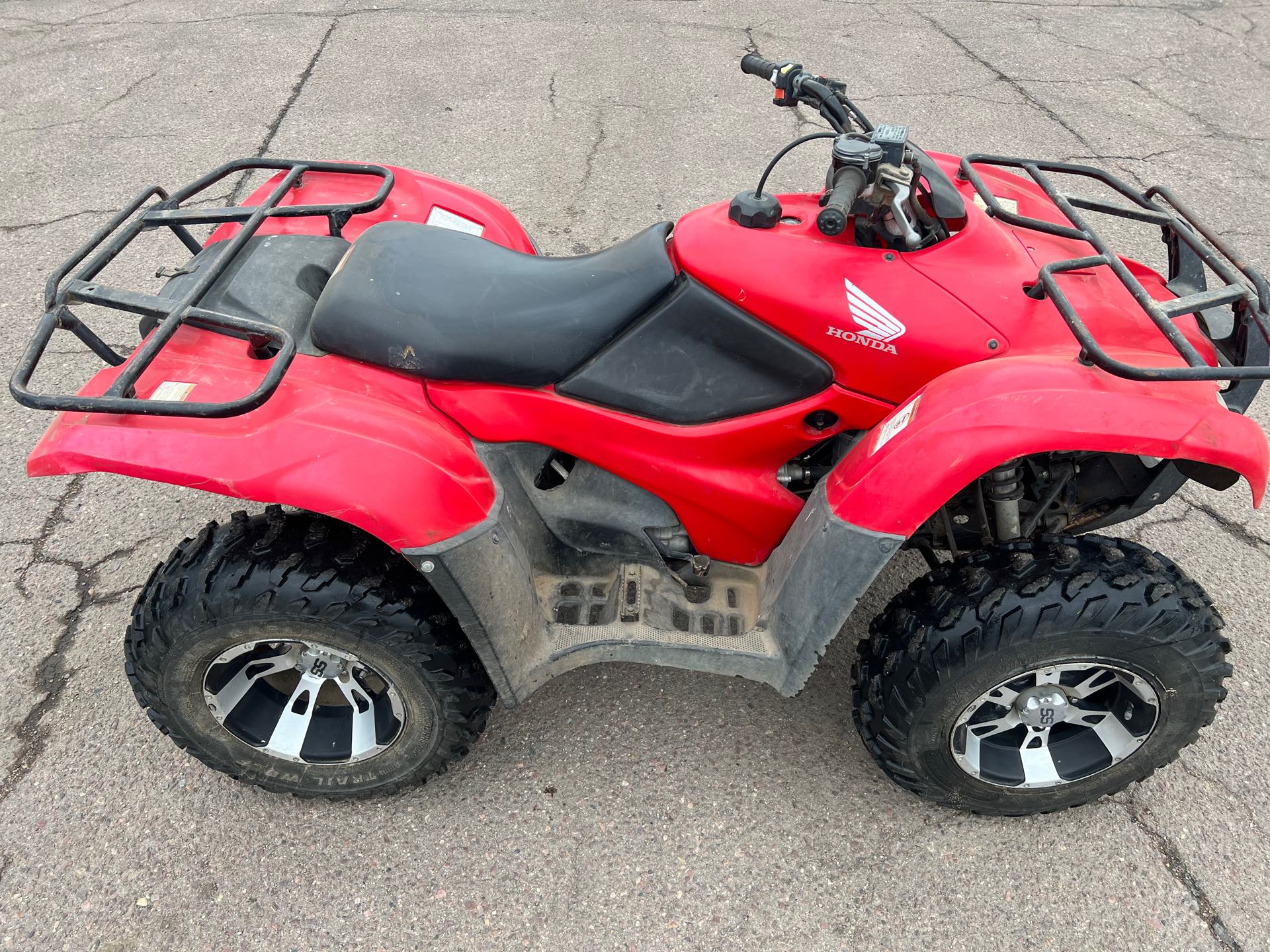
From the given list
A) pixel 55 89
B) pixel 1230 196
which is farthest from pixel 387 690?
pixel 55 89

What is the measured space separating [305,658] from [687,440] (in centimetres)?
110

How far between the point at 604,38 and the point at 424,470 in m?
6.17

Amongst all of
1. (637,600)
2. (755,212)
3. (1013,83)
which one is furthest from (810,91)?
(1013,83)

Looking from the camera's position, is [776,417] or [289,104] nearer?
[776,417]

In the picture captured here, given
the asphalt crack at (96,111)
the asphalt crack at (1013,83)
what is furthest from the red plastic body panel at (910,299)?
the asphalt crack at (96,111)

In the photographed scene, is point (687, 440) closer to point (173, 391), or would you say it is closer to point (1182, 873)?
point (173, 391)

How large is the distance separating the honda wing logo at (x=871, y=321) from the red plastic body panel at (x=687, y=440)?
5.8 inches

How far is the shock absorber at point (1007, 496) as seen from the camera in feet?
6.79

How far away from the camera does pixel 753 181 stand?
5.16m

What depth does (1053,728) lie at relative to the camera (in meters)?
2.29

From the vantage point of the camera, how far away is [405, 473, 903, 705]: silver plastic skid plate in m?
1.97

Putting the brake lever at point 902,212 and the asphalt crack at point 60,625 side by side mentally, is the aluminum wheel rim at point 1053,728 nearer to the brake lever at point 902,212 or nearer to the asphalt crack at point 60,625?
the brake lever at point 902,212

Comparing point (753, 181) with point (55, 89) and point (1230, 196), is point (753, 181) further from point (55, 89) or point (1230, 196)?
point (55, 89)

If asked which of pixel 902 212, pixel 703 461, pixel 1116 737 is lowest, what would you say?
pixel 1116 737
